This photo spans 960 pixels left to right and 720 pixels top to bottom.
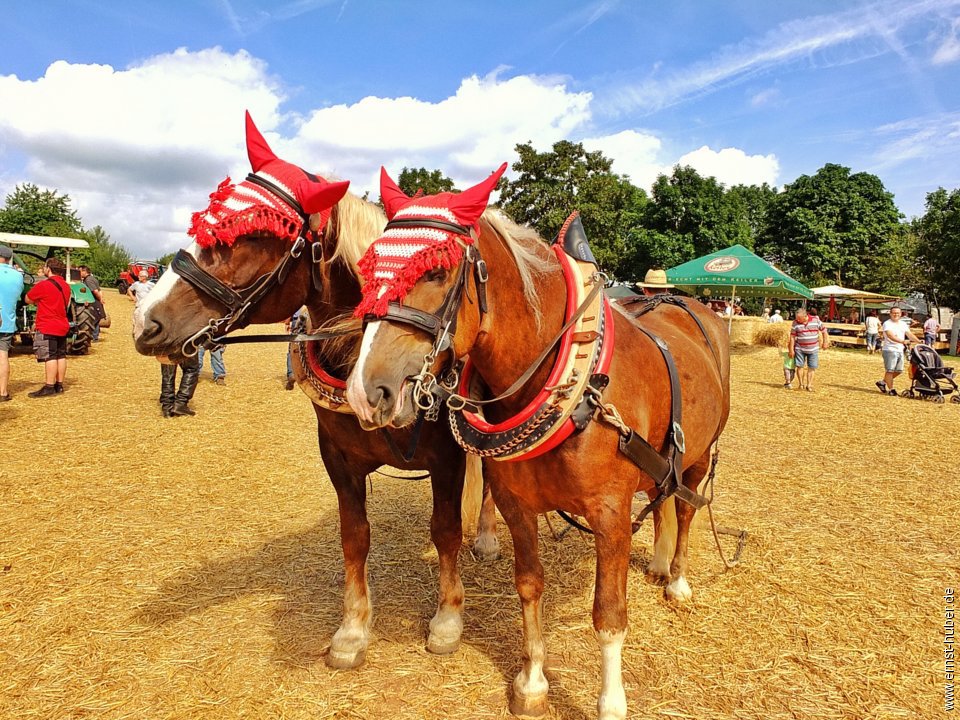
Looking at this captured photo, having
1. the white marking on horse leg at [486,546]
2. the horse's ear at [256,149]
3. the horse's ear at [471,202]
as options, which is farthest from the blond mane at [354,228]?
the white marking on horse leg at [486,546]

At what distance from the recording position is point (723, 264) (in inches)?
732

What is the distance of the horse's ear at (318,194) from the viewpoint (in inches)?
84.0

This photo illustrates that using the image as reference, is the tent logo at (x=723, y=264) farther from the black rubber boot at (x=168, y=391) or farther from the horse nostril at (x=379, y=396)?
the horse nostril at (x=379, y=396)

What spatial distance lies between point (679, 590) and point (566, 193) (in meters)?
28.4

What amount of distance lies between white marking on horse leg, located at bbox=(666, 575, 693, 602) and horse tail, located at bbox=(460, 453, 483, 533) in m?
1.37

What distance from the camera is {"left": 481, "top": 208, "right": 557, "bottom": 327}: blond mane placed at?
1955mm

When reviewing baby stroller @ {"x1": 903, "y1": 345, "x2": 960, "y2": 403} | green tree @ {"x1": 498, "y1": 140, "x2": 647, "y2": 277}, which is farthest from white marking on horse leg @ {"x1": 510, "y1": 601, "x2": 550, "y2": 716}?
green tree @ {"x1": 498, "y1": 140, "x2": 647, "y2": 277}

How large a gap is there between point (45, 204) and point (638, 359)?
5719 centimetres

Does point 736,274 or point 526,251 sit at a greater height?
point 736,274

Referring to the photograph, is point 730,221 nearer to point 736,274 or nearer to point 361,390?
point 736,274

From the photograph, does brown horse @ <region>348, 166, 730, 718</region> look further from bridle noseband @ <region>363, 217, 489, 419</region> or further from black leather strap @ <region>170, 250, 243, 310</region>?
black leather strap @ <region>170, 250, 243, 310</region>

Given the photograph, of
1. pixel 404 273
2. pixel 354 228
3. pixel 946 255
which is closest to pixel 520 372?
pixel 404 273

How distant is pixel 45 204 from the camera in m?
44.2

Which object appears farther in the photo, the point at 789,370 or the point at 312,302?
the point at 789,370
